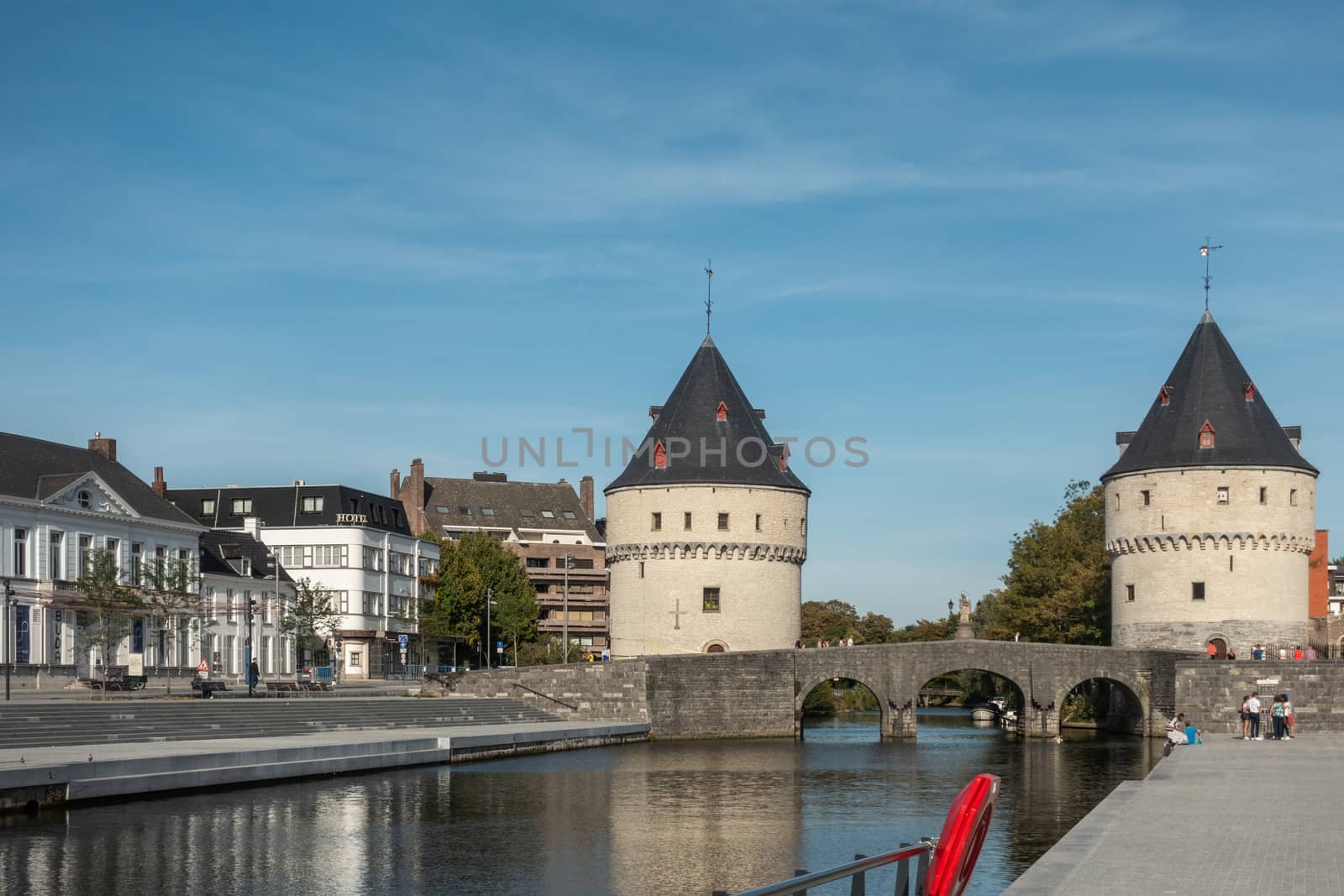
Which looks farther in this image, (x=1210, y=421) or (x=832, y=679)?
(x=1210, y=421)

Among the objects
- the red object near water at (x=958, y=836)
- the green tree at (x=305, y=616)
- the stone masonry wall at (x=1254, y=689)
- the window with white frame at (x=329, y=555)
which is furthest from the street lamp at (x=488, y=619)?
the red object near water at (x=958, y=836)

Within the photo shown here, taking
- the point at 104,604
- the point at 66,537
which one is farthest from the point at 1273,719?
the point at 66,537

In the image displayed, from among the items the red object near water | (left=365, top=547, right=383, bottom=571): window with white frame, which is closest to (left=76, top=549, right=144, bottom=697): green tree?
(left=365, top=547, right=383, bottom=571): window with white frame

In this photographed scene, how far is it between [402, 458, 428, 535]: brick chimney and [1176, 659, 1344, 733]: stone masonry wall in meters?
52.6

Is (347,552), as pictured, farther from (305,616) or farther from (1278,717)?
(1278,717)

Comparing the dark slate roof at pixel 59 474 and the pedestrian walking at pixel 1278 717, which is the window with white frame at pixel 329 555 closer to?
the dark slate roof at pixel 59 474

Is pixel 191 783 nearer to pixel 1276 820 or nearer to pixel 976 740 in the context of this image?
pixel 1276 820

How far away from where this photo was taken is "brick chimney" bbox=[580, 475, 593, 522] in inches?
4316

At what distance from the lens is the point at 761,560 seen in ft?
199

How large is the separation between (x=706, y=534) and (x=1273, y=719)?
72.0 ft

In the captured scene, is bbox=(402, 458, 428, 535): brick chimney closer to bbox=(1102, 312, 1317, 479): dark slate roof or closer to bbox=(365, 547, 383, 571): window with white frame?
bbox=(365, 547, 383, 571): window with white frame

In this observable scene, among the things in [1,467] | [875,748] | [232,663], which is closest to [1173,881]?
[875,748]

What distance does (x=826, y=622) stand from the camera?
107 m

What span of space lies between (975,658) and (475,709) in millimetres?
16351
